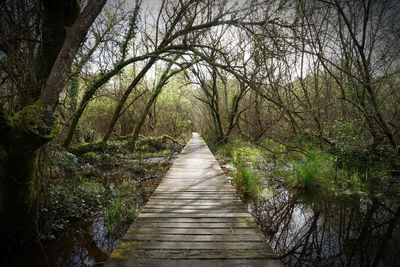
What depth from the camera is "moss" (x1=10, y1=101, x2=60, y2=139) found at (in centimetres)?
212

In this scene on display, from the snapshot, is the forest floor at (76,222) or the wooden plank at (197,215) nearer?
the forest floor at (76,222)

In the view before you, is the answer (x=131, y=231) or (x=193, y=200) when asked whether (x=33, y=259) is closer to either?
(x=131, y=231)

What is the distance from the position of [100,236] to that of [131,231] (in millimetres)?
1129

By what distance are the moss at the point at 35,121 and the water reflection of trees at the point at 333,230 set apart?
3404 mm

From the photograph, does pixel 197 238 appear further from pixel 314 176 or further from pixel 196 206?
pixel 314 176

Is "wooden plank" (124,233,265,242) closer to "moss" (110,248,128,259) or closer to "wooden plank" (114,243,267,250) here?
"wooden plank" (114,243,267,250)

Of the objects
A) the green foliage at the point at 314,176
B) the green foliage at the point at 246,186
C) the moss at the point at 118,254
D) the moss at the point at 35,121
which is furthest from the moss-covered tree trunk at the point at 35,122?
the green foliage at the point at 314,176

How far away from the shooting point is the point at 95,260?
2713 mm

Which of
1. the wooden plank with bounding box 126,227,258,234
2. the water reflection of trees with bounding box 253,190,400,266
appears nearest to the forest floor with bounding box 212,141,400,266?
the water reflection of trees with bounding box 253,190,400,266

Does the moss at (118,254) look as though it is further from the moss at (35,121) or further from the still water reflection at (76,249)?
the moss at (35,121)

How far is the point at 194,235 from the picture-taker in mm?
2439

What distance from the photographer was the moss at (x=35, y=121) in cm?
212

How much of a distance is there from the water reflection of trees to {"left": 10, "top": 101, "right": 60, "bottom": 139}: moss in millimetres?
3404

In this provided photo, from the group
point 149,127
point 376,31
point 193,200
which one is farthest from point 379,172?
point 149,127
